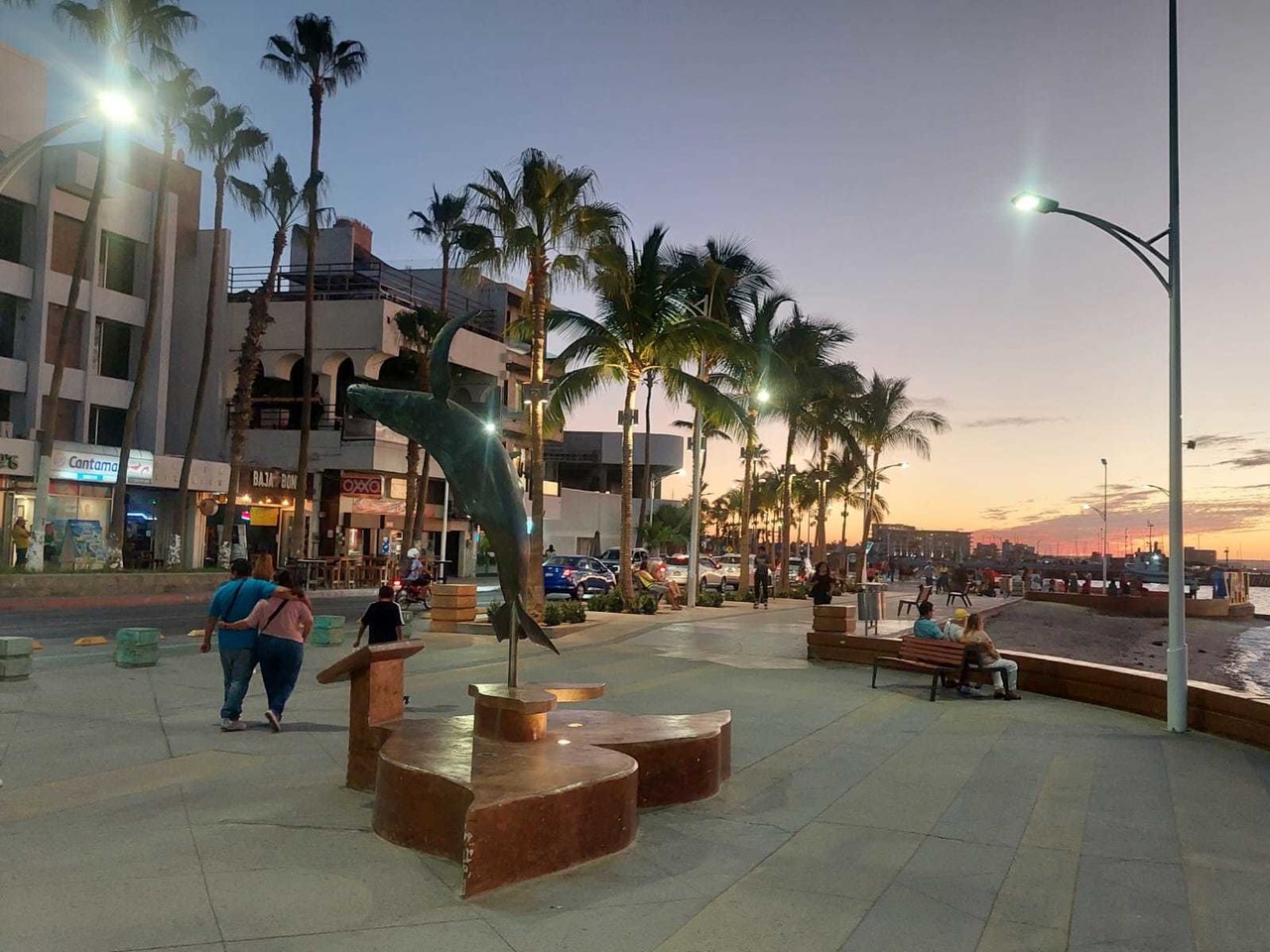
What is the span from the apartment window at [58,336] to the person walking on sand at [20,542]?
26.6ft

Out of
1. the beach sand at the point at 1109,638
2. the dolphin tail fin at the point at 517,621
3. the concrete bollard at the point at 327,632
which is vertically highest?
the dolphin tail fin at the point at 517,621

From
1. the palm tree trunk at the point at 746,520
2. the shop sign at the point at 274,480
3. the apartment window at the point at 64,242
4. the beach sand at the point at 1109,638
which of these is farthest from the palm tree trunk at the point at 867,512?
the apartment window at the point at 64,242

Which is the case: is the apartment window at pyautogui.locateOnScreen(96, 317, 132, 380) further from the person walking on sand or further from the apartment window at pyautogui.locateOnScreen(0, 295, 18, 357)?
the person walking on sand

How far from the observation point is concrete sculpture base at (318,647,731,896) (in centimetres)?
559

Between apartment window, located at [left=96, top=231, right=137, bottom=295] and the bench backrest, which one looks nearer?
the bench backrest

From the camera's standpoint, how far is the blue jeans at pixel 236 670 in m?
9.49

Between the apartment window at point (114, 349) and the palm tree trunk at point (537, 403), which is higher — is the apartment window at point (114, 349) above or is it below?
above

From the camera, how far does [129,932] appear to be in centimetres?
469

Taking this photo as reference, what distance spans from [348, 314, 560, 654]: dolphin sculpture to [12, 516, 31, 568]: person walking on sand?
25626 millimetres

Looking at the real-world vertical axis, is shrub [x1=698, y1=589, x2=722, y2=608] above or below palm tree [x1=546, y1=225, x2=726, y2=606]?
below

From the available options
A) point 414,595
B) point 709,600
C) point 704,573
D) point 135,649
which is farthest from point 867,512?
point 135,649

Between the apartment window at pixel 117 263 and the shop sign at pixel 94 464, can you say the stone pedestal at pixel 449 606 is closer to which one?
the shop sign at pixel 94 464

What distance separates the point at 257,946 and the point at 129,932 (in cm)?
62

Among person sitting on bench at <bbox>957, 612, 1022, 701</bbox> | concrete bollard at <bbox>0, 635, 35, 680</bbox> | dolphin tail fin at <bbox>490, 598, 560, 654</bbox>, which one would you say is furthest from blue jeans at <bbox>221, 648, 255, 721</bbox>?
person sitting on bench at <bbox>957, 612, 1022, 701</bbox>
